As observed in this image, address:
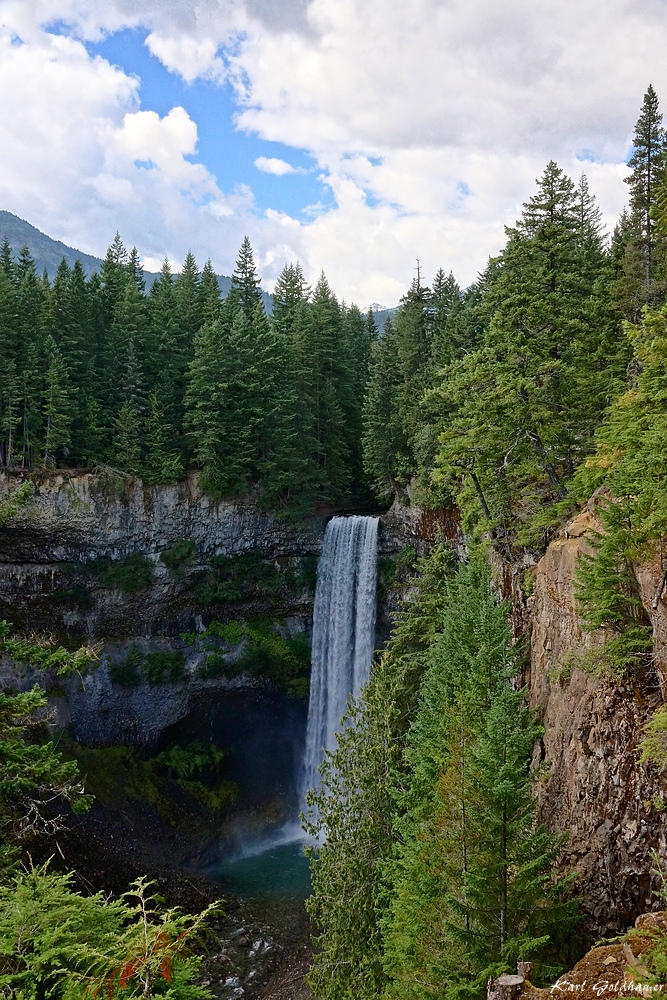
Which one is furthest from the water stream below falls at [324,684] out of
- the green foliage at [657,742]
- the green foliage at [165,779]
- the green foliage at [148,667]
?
the green foliage at [657,742]

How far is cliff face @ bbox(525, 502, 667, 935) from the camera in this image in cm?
915

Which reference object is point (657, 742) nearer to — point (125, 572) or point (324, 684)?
point (324, 684)

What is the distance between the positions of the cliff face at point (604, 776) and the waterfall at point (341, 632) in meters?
20.3

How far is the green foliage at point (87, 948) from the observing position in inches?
243

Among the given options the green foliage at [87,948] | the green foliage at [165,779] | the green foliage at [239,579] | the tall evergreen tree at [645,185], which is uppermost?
the tall evergreen tree at [645,185]

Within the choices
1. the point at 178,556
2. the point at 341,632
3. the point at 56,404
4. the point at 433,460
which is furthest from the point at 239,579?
the point at 433,460

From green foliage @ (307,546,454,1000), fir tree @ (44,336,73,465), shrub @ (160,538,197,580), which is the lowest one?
green foliage @ (307,546,454,1000)

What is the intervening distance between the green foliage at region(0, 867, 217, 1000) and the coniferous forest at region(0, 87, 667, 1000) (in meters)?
0.24

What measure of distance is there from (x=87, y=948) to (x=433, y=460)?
20979 millimetres

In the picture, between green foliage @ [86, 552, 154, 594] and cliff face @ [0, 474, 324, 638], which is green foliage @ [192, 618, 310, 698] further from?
green foliage @ [86, 552, 154, 594]

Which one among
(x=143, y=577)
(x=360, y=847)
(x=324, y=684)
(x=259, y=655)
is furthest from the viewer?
(x=259, y=655)

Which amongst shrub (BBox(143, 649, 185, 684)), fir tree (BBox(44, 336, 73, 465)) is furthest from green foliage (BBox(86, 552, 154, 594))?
fir tree (BBox(44, 336, 73, 465))

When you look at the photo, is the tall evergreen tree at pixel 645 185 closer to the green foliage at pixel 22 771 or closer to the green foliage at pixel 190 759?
the green foliage at pixel 22 771

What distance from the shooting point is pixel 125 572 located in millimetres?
32875
